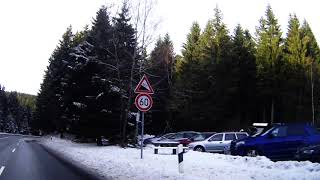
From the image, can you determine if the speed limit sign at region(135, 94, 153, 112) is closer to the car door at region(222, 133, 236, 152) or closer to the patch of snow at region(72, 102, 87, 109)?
the car door at region(222, 133, 236, 152)

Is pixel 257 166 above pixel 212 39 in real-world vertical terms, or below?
below

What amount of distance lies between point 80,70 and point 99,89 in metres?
2.50

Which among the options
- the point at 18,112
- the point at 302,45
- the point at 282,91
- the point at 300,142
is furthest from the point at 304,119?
the point at 18,112

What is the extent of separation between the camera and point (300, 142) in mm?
19844

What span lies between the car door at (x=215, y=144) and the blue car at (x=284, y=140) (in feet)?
28.3

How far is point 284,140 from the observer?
20.2 m

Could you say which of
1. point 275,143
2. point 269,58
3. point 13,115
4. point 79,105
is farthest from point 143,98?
point 13,115

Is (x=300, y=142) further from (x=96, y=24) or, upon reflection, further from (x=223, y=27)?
(x=223, y=27)

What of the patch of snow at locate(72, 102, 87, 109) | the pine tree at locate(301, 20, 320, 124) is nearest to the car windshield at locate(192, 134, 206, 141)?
the patch of snow at locate(72, 102, 87, 109)

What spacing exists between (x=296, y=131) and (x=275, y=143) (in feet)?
3.47

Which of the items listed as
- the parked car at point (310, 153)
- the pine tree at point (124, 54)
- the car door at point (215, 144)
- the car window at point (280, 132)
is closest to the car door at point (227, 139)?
the car door at point (215, 144)

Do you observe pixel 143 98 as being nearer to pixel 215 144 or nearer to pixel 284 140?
pixel 284 140

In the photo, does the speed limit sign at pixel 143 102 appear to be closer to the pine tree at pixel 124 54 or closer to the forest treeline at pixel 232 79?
the pine tree at pixel 124 54

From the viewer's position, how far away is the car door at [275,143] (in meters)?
20.2
